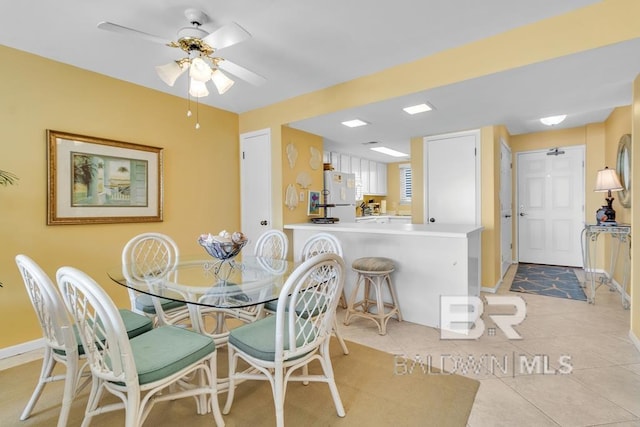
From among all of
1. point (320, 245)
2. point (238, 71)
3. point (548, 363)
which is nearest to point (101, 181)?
point (238, 71)

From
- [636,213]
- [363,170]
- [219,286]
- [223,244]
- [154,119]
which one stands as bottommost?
[219,286]

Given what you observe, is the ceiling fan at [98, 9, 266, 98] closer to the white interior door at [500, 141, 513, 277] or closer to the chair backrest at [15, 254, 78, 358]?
the chair backrest at [15, 254, 78, 358]

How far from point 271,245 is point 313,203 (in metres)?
1.41

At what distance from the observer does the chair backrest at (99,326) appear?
1.20 m

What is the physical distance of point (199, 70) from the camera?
203 centimetres

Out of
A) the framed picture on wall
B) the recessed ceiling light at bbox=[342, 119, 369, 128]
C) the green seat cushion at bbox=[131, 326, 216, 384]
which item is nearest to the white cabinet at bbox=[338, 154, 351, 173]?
the framed picture on wall

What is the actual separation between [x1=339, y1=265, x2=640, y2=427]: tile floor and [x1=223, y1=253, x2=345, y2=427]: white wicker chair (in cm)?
92

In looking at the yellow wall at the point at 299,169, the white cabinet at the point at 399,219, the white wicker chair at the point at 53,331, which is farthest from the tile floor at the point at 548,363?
the white cabinet at the point at 399,219

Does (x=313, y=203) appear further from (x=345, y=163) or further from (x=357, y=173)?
(x=357, y=173)

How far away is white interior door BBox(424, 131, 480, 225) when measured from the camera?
4.08 metres

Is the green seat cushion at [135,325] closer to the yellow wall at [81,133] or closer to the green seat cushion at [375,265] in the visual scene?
the yellow wall at [81,133]

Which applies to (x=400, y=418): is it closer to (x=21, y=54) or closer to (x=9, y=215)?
(x=9, y=215)

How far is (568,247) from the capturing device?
5.18m

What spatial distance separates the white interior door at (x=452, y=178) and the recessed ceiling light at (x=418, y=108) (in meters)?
1.16
